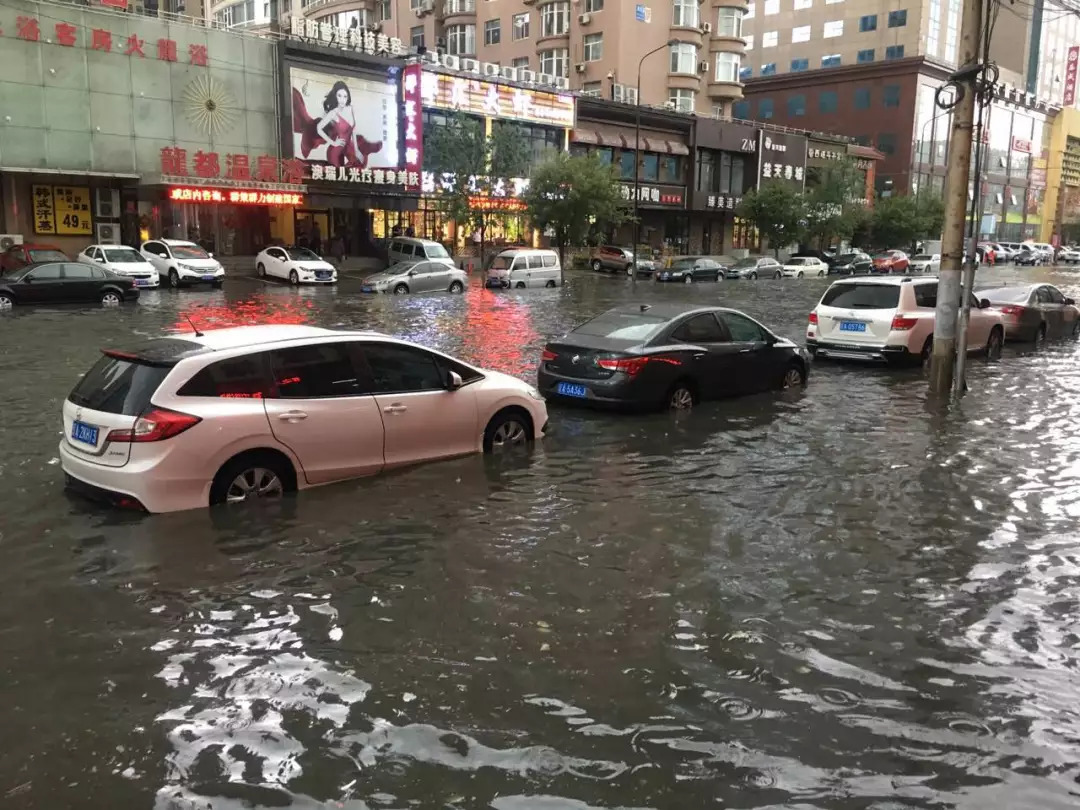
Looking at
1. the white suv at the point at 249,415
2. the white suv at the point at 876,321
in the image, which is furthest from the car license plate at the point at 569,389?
the white suv at the point at 876,321

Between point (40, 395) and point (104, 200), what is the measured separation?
28775 millimetres

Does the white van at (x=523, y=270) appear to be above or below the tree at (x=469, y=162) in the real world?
below

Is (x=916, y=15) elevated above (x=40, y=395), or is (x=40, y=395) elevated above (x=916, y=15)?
(x=916, y=15)

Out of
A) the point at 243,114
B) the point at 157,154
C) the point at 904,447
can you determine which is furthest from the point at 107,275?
the point at 904,447

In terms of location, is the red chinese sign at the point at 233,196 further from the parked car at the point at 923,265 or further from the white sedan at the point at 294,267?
the parked car at the point at 923,265

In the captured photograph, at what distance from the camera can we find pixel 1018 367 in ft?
53.8

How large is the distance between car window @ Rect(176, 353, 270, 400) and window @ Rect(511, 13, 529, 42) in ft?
201

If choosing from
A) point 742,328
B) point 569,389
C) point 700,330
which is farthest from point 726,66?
point 569,389

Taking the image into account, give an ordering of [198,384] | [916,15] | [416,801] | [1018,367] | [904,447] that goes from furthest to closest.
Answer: [916,15] → [1018,367] → [904,447] → [198,384] → [416,801]

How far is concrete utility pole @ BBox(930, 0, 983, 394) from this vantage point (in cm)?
1231

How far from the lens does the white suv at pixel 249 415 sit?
660cm

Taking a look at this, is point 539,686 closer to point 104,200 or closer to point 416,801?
point 416,801

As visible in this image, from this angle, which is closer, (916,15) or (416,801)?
(416,801)

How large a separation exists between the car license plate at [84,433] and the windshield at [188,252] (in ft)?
88.8
